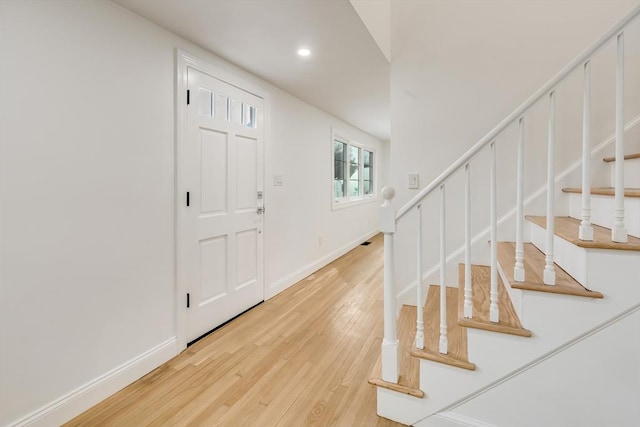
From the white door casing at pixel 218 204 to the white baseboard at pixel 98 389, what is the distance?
0.62 feet

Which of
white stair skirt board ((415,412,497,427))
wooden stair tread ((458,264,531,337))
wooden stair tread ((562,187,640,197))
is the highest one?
wooden stair tread ((562,187,640,197))

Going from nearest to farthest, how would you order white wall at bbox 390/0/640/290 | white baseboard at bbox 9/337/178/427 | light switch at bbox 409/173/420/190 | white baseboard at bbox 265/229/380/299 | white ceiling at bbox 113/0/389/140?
1. white baseboard at bbox 9/337/178/427
2. white ceiling at bbox 113/0/389/140
3. white wall at bbox 390/0/640/290
4. light switch at bbox 409/173/420/190
5. white baseboard at bbox 265/229/380/299

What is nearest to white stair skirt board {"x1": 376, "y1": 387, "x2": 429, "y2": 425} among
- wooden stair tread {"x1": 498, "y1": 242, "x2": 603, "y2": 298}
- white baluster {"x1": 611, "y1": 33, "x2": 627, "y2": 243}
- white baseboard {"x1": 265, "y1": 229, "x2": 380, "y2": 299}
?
wooden stair tread {"x1": 498, "y1": 242, "x2": 603, "y2": 298}

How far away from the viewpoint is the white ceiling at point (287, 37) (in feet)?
5.90

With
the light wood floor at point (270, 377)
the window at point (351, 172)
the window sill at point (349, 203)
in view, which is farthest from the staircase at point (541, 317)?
the window at point (351, 172)

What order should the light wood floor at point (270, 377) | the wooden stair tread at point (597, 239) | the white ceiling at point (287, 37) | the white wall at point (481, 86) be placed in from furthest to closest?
the white wall at point (481, 86)
the white ceiling at point (287, 37)
the light wood floor at point (270, 377)
the wooden stair tread at point (597, 239)

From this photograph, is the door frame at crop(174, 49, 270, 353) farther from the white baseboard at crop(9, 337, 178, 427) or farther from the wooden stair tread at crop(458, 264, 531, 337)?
the wooden stair tread at crop(458, 264, 531, 337)

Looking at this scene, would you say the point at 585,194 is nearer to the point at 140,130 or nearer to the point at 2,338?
the point at 140,130

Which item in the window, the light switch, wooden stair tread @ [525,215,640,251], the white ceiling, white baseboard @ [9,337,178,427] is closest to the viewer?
wooden stair tread @ [525,215,640,251]

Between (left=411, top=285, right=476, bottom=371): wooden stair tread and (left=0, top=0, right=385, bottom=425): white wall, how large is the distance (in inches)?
64.9

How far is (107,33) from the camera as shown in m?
1.69

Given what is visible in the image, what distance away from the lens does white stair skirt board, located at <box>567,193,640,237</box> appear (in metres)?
1.26

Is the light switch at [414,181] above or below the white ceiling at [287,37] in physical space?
below

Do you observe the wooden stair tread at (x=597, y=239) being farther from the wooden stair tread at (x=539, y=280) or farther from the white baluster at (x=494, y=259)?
the white baluster at (x=494, y=259)
